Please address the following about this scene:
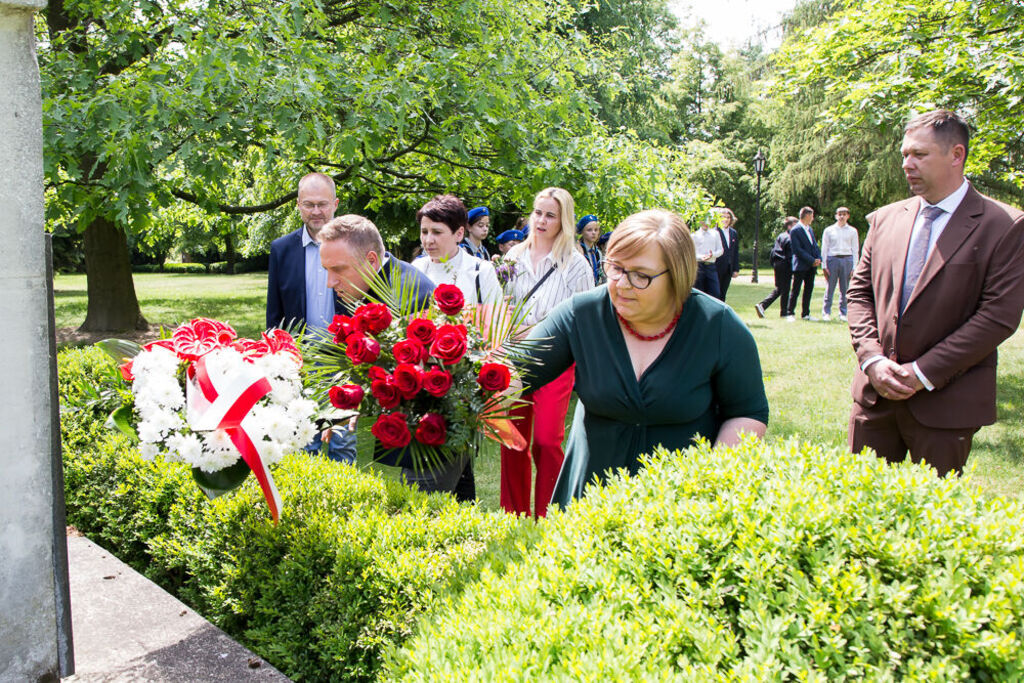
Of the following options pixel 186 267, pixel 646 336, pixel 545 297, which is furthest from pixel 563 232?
Answer: pixel 186 267

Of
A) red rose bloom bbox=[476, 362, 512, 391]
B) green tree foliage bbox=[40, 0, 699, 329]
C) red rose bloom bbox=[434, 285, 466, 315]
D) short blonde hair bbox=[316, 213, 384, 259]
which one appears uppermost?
green tree foliage bbox=[40, 0, 699, 329]

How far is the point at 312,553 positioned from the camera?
278 cm

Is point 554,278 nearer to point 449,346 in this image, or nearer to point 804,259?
point 449,346

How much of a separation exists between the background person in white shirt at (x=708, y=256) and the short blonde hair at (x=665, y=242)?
35.0 feet

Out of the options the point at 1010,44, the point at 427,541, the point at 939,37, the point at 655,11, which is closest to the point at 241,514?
the point at 427,541

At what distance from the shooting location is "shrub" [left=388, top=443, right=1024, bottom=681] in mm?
1429

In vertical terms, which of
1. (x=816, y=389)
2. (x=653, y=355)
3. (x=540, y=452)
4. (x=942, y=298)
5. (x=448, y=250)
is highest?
(x=448, y=250)

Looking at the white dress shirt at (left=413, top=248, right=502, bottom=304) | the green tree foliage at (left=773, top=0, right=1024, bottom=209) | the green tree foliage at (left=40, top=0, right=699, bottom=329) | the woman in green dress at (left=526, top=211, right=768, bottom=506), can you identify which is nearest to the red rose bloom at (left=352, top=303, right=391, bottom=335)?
the woman in green dress at (left=526, top=211, right=768, bottom=506)

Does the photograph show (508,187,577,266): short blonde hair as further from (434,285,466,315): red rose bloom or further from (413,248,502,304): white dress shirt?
(434,285,466,315): red rose bloom

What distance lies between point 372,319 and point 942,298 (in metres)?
2.51

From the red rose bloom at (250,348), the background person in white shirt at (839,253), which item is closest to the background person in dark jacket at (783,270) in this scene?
the background person in white shirt at (839,253)

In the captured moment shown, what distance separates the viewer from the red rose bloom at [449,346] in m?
2.50

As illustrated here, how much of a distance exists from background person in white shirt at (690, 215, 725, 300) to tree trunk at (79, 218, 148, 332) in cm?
1007

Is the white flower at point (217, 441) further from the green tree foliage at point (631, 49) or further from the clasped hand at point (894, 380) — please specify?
the green tree foliage at point (631, 49)
